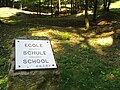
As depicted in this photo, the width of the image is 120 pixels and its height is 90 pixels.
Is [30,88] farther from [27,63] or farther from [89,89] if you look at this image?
[89,89]

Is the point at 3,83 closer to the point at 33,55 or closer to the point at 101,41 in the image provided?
the point at 33,55

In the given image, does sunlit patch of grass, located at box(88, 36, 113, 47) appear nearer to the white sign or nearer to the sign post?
the white sign

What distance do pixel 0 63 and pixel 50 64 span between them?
6066mm

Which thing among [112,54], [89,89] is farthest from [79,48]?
[89,89]

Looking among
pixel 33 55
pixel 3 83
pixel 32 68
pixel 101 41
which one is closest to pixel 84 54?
pixel 101 41

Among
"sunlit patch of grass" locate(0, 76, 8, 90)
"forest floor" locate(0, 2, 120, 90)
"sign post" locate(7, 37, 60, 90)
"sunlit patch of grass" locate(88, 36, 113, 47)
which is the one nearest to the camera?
"sign post" locate(7, 37, 60, 90)

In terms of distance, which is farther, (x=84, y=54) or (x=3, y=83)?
(x=84, y=54)

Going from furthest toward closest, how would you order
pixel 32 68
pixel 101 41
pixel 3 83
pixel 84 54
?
pixel 101 41 < pixel 84 54 < pixel 3 83 < pixel 32 68

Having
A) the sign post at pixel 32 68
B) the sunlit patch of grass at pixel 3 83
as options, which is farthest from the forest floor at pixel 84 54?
the sign post at pixel 32 68

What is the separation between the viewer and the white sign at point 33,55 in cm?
554

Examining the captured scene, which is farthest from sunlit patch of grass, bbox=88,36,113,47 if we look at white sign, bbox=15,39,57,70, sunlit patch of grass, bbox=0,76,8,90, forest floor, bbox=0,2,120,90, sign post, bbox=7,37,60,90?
sign post, bbox=7,37,60,90

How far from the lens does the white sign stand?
5.54 meters

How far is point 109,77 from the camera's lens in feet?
32.3

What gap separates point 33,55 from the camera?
574cm
